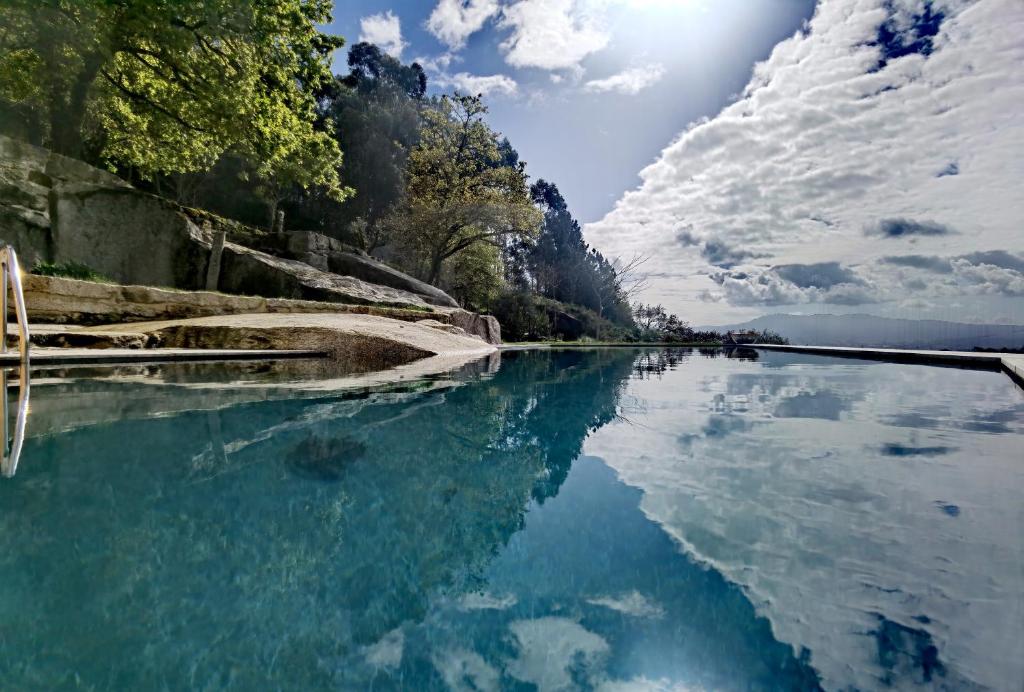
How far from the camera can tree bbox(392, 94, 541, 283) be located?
70.6ft

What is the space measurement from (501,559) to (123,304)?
34.6 feet

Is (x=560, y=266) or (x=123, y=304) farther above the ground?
(x=560, y=266)

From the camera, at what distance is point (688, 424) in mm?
4141

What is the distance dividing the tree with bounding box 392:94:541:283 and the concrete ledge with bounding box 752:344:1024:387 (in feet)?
45.2

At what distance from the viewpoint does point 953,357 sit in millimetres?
11305

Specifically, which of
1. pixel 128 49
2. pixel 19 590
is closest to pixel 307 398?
pixel 19 590

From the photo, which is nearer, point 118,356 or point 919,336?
point 118,356

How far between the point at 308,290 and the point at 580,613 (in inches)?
524

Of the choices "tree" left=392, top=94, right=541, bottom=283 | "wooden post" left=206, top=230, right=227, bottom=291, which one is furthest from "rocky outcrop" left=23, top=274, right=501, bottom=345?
"tree" left=392, top=94, right=541, bottom=283

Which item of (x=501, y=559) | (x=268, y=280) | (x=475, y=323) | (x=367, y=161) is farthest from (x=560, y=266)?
(x=501, y=559)

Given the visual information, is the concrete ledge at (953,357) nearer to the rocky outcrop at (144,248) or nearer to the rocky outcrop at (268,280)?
the rocky outcrop at (144,248)

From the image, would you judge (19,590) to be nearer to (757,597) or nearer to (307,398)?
(757,597)

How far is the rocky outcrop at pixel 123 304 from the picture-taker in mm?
8039

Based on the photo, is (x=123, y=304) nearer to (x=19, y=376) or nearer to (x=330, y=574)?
(x=19, y=376)
